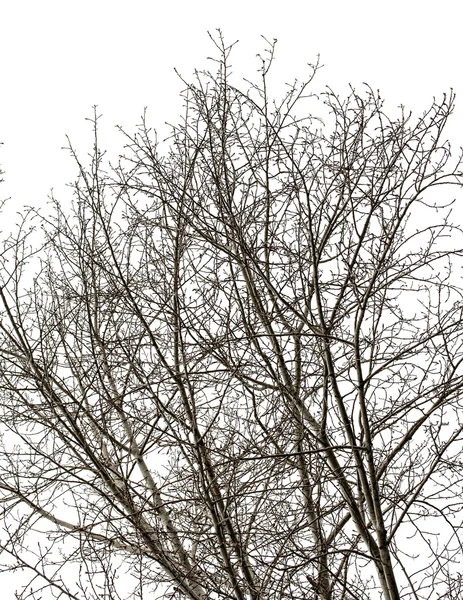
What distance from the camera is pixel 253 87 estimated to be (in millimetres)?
3854

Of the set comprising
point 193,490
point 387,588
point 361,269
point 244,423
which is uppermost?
point 361,269

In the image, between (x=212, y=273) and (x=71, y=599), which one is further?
(x=212, y=273)

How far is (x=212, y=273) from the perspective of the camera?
4.13m

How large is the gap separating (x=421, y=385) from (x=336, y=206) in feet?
2.80

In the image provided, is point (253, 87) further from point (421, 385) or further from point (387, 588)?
point (387, 588)

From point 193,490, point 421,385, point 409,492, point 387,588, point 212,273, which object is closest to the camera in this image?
point 387,588

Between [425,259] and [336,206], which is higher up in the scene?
[336,206]

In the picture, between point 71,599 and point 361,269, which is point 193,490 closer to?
point 71,599

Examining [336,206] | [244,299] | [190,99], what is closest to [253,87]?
[190,99]

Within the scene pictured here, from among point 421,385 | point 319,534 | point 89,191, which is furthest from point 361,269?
point 89,191

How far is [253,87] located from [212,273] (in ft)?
3.06

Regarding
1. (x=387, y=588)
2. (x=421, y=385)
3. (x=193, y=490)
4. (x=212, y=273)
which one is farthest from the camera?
(x=212, y=273)

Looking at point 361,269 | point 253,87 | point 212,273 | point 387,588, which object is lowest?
point 387,588

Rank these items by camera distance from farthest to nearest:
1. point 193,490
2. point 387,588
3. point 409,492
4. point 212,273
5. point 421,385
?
point 212,273 < point 193,490 < point 421,385 < point 409,492 < point 387,588
